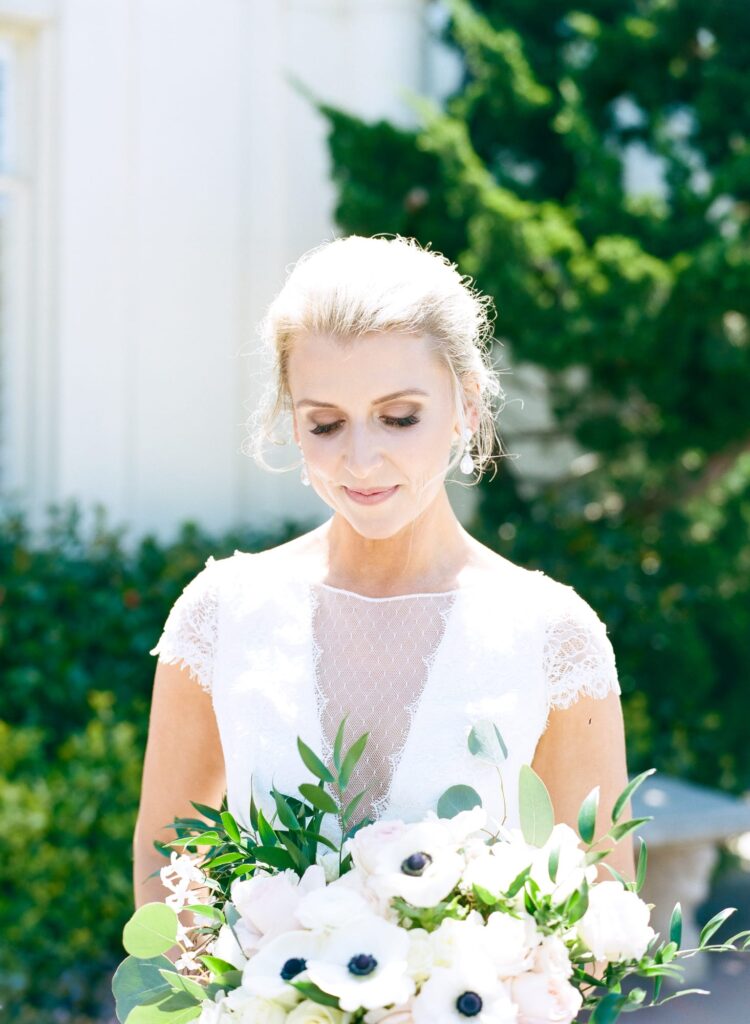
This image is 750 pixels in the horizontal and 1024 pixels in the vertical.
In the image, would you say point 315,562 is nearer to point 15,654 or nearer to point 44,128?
point 15,654

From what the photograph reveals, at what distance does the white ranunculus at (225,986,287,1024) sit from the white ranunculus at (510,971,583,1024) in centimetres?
24

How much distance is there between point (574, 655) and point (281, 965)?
0.70m

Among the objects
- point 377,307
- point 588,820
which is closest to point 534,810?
point 588,820

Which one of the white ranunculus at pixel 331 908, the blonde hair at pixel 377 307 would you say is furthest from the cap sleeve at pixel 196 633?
the white ranunculus at pixel 331 908

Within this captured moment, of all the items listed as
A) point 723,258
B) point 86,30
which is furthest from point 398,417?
point 86,30

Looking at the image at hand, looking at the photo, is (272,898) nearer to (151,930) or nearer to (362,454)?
(151,930)

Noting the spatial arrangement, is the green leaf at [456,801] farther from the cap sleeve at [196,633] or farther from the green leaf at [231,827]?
the cap sleeve at [196,633]

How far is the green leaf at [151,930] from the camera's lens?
1398 mm

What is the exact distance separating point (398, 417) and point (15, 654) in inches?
114

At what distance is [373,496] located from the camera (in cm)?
170

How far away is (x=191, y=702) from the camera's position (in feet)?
6.40

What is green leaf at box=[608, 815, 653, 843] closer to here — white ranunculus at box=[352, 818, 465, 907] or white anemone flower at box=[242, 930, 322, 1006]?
white ranunculus at box=[352, 818, 465, 907]

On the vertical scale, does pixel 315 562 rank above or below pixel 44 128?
below

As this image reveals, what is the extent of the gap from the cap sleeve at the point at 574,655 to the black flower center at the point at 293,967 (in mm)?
631
